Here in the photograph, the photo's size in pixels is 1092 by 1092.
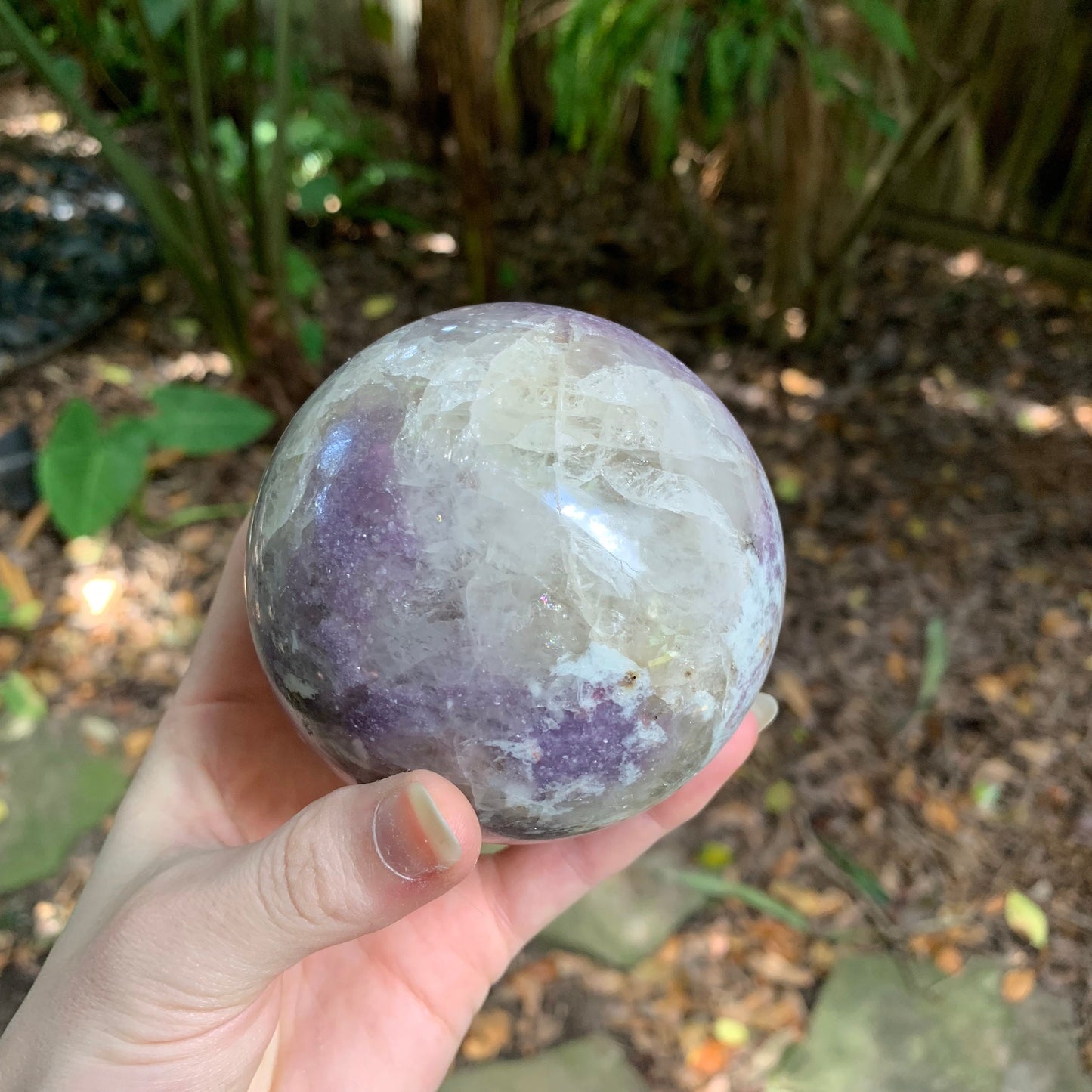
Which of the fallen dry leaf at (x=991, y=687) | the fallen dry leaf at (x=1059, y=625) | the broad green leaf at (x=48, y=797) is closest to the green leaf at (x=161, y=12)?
the broad green leaf at (x=48, y=797)

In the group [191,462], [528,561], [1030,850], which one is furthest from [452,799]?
[191,462]

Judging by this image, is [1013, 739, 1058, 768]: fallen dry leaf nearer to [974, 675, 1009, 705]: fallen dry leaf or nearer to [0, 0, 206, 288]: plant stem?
[974, 675, 1009, 705]: fallen dry leaf

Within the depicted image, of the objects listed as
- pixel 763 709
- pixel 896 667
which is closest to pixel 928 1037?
pixel 896 667

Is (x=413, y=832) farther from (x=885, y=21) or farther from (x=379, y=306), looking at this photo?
(x=379, y=306)

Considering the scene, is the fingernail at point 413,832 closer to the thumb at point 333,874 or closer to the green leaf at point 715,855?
the thumb at point 333,874

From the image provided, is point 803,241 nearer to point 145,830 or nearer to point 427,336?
point 427,336

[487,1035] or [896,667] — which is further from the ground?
[896,667]

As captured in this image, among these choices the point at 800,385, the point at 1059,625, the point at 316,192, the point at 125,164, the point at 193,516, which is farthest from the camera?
the point at 316,192
